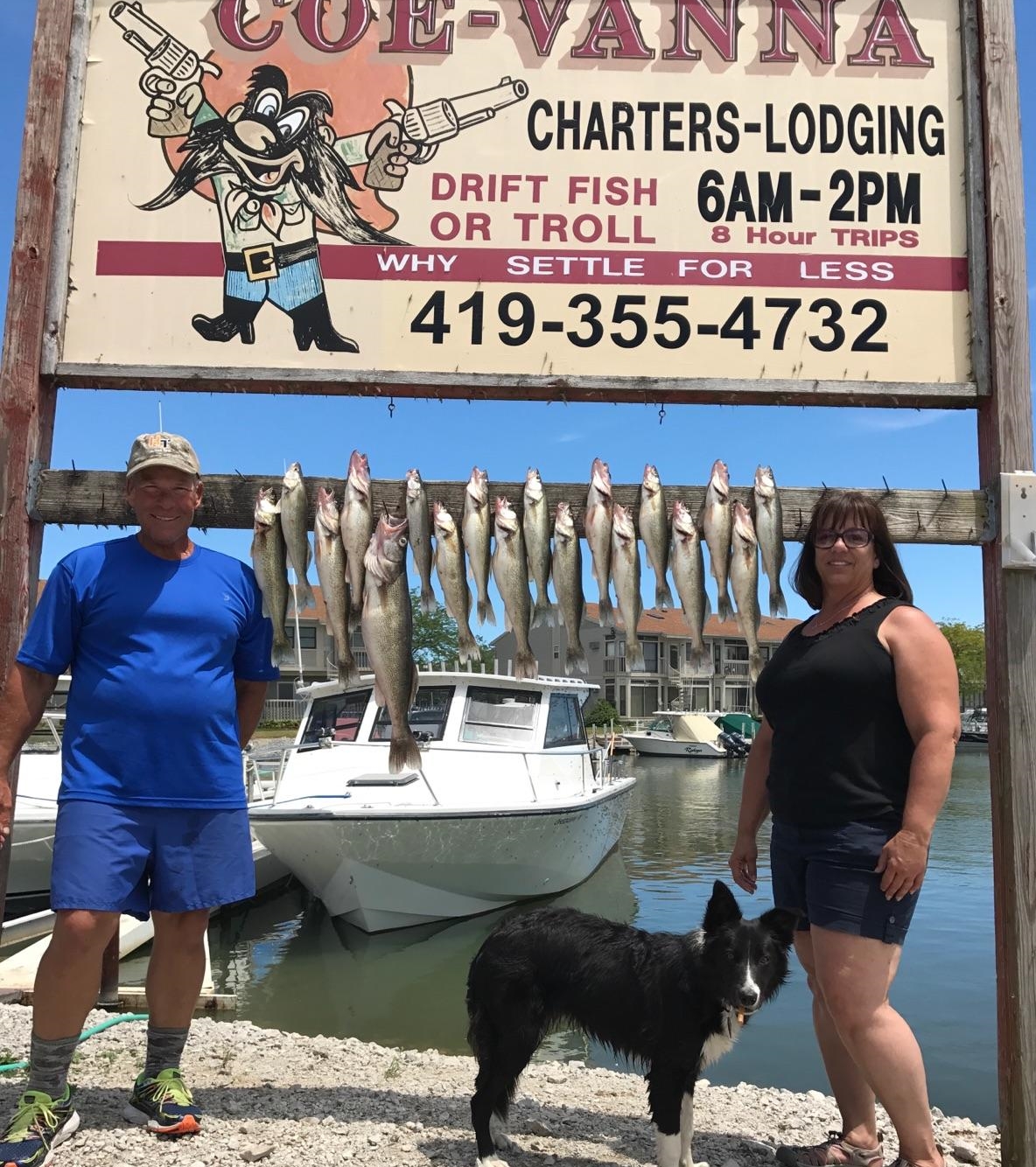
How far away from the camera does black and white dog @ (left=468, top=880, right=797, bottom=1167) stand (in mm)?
2756

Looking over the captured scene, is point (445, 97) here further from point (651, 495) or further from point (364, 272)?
point (651, 495)

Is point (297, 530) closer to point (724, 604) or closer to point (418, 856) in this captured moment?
point (724, 604)

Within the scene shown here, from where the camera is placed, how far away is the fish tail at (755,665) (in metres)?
3.07

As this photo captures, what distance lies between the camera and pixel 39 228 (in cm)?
329

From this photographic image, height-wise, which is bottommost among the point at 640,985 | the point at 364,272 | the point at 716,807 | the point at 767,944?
the point at 716,807

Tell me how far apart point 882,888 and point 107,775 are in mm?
2143

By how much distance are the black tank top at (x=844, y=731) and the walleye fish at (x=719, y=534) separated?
43 cm

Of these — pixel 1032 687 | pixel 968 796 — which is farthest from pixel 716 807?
pixel 1032 687

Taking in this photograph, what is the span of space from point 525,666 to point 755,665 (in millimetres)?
770

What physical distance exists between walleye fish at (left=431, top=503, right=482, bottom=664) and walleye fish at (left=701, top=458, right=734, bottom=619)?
2.67 ft

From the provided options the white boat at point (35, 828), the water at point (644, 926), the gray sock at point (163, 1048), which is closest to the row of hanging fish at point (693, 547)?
the gray sock at point (163, 1048)

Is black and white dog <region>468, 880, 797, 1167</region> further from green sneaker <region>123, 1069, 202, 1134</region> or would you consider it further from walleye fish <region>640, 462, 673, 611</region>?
walleye fish <region>640, 462, 673, 611</region>

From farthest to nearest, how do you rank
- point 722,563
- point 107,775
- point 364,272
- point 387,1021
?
1. point 387,1021
2. point 364,272
3. point 722,563
4. point 107,775

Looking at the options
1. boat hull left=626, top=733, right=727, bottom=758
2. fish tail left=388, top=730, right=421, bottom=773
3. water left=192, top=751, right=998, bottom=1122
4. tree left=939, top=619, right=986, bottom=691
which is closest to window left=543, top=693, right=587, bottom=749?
water left=192, top=751, right=998, bottom=1122
